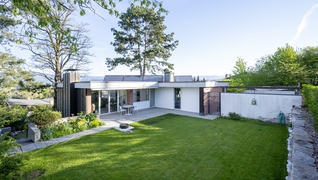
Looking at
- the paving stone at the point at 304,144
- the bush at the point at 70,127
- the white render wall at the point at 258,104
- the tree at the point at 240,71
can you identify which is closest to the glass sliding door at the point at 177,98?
the white render wall at the point at 258,104

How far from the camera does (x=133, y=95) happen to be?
15.2 metres

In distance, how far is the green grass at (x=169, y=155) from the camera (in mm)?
4781

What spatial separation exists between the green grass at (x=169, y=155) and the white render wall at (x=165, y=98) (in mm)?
7166

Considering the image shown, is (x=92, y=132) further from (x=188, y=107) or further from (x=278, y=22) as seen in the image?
(x=278, y=22)

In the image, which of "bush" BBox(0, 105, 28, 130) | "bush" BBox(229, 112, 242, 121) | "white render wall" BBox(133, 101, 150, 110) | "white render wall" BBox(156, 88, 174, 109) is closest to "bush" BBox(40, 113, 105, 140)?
"bush" BBox(0, 105, 28, 130)

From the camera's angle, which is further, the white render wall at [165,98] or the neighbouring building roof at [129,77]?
the neighbouring building roof at [129,77]

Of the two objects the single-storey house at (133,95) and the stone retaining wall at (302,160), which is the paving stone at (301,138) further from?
the single-storey house at (133,95)

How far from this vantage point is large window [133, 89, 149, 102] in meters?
15.5

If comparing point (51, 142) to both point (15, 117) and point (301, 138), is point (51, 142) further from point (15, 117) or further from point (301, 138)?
point (301, 138)

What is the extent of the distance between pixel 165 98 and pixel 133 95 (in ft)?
11.3

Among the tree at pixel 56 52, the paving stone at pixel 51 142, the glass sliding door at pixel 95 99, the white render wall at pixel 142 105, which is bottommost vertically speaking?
the paving stone at pixel 51 142

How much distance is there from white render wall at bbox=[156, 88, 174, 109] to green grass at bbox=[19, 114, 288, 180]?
7166mm

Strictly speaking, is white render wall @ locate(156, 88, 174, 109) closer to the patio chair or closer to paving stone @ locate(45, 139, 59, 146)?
the patio chair

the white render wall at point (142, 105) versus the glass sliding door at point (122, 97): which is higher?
the glass sliding door at point (122, 97)
